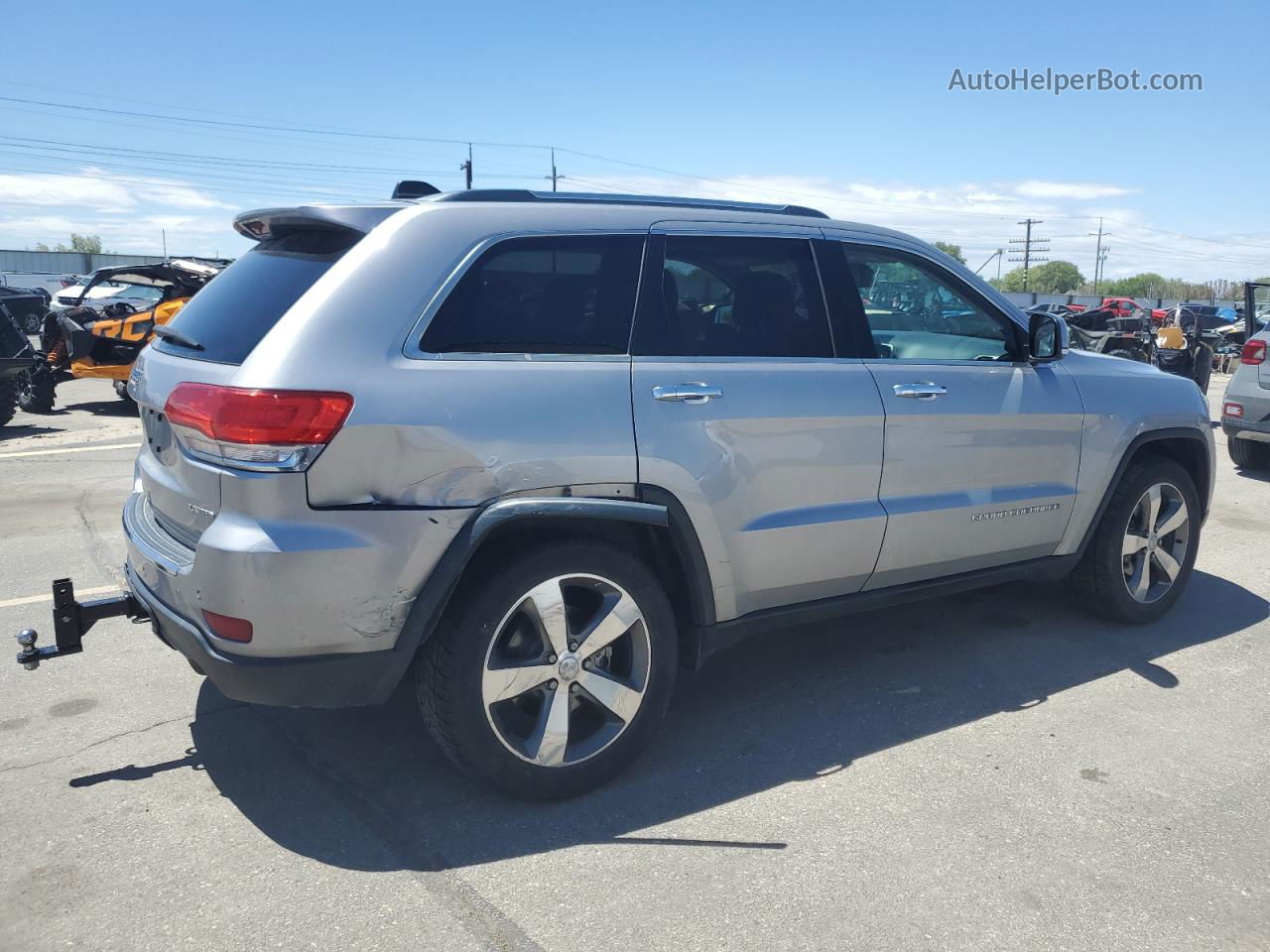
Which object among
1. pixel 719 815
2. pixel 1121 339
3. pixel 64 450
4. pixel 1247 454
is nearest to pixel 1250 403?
pixel 1247 454

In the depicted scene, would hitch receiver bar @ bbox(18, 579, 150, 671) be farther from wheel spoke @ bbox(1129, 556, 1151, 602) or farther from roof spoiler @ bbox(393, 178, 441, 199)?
wheel spoke @ bbox(1129, 556, 1151, 602)

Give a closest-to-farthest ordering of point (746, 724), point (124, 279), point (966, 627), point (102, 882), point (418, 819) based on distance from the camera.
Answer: point (102, 882)
point (418, 819)
point (746, 724)
point (966, 627)
point (124, 279)

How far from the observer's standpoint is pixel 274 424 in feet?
9.05

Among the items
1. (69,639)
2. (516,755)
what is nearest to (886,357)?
(516,755)

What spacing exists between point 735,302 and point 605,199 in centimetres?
60

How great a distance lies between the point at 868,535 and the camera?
3.87m

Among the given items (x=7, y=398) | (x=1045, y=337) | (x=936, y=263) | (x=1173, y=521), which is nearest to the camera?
(x=936, y=263)

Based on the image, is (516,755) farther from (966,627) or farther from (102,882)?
(966,627)

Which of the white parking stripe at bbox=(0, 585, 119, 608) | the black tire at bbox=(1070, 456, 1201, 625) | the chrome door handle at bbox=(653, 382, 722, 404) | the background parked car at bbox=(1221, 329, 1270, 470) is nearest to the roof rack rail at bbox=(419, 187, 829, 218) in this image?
the chrome door handle at bbox=(653, 382, 722, 404)

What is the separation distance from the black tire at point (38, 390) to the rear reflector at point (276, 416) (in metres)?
10.8

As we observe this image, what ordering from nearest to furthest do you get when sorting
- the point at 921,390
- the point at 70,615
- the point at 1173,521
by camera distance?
1. the point at 70,615
2. the point at 921,390
3. the point at 1173,521

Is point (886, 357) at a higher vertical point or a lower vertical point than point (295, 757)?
higher

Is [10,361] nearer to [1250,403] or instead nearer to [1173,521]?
[1173,521]

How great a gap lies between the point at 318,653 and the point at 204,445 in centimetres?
68
